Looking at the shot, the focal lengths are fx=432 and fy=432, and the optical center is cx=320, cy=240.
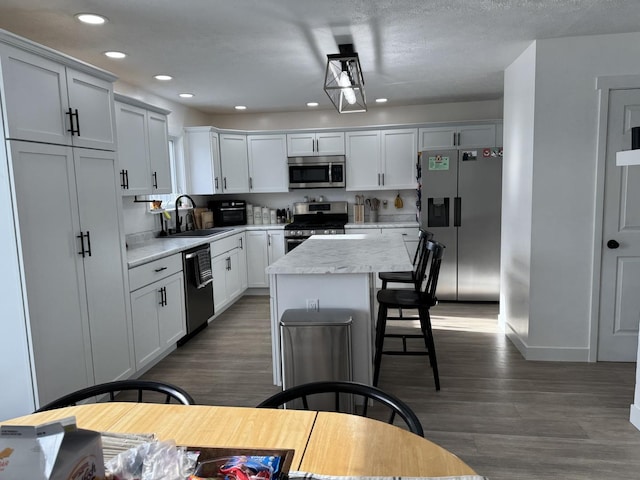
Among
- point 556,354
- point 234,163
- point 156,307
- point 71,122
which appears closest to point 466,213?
point 556,354

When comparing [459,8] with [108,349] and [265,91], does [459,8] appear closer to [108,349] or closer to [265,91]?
[265,91]

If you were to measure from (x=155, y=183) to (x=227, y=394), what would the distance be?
2126 millimetres

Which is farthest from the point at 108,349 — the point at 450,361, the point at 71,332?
the point at 450,361

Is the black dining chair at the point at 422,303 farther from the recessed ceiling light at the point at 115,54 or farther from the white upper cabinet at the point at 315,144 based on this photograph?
the white upper cabinet at the point at 315,144

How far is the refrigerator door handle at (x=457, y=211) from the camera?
505cm

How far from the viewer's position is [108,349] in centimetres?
285

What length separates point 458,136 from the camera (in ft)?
18.0

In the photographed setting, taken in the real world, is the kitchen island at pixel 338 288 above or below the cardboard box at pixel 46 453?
below

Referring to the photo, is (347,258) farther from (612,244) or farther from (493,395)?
(612,244)

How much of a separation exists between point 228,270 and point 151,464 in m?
4.37

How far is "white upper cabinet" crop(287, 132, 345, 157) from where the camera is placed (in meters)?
5.85

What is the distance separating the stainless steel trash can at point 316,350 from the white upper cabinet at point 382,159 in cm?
351

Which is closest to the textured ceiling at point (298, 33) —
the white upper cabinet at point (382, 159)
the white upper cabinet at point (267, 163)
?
the white upper cabinet at point (382, 159)

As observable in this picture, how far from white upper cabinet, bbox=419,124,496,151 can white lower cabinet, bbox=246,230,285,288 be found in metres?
2.26
